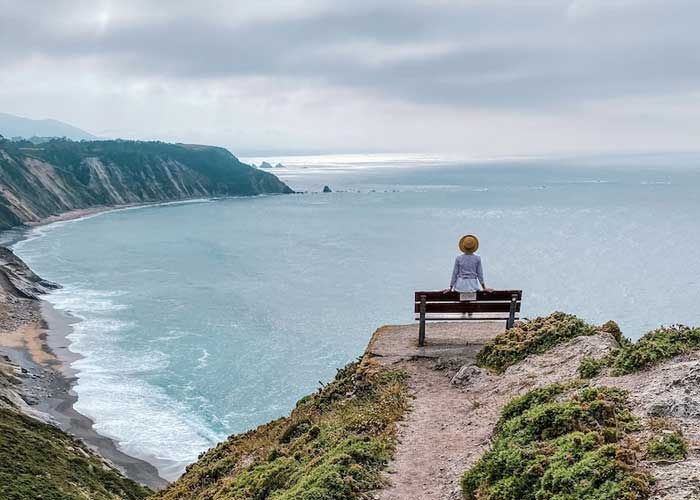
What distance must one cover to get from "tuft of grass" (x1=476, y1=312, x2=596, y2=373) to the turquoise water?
2639 centimetres

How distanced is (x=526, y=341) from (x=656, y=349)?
3.76 metres

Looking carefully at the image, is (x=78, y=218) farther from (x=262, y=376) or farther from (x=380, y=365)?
(x=380, y=365)

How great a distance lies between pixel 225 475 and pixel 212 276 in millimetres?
77833

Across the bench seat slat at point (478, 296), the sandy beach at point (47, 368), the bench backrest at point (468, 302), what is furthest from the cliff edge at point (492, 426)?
the sandy beach at point (47, 368)

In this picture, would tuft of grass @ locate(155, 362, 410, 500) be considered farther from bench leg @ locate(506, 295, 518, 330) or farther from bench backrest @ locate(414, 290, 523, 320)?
bench leg @ locate(506, 295, 518, 330)

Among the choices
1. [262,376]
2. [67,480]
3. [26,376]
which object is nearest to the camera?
[67,480]

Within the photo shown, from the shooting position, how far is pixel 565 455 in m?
6.99

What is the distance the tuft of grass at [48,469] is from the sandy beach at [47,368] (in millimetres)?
4344

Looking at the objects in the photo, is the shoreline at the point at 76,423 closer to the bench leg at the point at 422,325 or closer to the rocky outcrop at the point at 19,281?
the rocky outcrop at the point at 19,281

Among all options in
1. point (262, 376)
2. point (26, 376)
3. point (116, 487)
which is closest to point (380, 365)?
point (116, 487)

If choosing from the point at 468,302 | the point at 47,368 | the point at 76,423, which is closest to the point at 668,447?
the point at 468,302

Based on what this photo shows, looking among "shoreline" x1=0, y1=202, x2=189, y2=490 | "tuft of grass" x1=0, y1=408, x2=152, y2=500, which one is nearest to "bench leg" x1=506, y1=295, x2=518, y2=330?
"tuft of grass" x1=0, y1=408, x2=152, y2=500

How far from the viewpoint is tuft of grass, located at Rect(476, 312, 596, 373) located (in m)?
12.7

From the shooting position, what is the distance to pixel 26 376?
44750 millimetres
